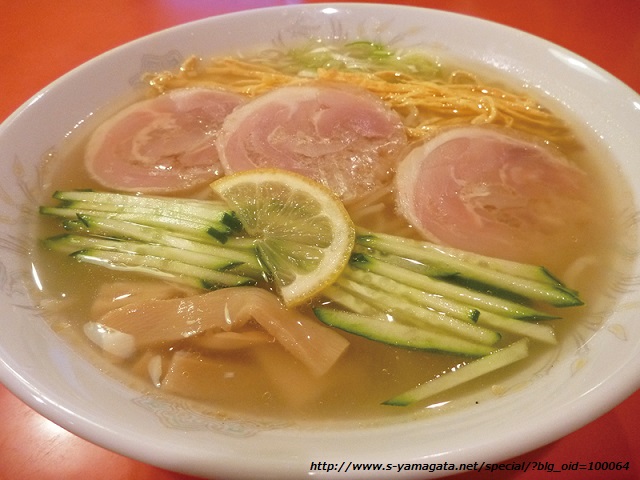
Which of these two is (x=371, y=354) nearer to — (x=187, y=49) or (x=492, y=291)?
(x=492, y=291)

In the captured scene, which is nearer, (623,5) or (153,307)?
(153,307)

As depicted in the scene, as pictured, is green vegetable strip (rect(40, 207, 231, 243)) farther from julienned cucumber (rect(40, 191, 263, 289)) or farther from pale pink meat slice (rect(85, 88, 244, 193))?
pale pink meat slice (rect(85, 88, 244, 193))

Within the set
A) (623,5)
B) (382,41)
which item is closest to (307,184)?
(382,41)

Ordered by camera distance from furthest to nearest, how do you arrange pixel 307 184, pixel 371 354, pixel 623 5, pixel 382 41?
pixel 623 5
pixel 382 41
pixel 307 184
pixel 371 354

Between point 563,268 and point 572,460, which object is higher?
point 563,268

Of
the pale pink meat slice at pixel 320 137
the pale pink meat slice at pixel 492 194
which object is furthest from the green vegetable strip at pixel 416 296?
the pale pink meat slice at pixel 320 137

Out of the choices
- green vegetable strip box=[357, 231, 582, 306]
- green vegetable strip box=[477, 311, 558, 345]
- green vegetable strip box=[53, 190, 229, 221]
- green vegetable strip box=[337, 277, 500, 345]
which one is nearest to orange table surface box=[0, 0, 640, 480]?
green vegetable strip box=[53, 190, 229, 221]

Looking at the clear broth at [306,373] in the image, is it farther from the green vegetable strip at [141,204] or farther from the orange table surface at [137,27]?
the orange table surface at [137,27]
